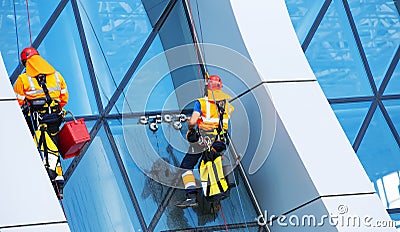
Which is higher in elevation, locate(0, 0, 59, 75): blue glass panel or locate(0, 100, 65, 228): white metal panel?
locate(0, 0, 59, 75): blue glass panel

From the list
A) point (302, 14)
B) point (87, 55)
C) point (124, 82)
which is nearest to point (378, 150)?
point (302, 14)

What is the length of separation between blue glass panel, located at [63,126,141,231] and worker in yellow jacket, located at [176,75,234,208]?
76 cm

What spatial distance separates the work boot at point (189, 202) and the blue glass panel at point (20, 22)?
124 inches

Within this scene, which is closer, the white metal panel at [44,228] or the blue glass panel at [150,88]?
the white metal panel at [44,228]

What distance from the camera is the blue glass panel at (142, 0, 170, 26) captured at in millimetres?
14039

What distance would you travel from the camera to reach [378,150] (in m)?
14.2

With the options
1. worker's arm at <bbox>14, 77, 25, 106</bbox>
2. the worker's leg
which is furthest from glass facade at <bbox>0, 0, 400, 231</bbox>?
worker's arm at <bbox>14, 77, 25, 106</bbox>

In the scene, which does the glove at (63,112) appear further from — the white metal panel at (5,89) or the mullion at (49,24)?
the mullion at (49,24)

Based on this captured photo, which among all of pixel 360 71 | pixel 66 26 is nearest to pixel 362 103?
pixel 360 71

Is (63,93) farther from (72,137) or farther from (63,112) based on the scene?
(72,137)

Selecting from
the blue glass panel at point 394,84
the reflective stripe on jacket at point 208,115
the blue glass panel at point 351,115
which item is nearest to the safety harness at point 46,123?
A: the reflective stripe on jacket at point 208,115

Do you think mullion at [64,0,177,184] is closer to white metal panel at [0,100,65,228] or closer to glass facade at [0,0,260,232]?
glass facade at [0,0,260,232]

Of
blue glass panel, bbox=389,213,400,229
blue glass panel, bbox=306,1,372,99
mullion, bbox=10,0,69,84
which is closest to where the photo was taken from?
mullion, bbox=10,0,69,84

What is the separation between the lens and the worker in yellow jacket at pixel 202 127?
12.1 metres
